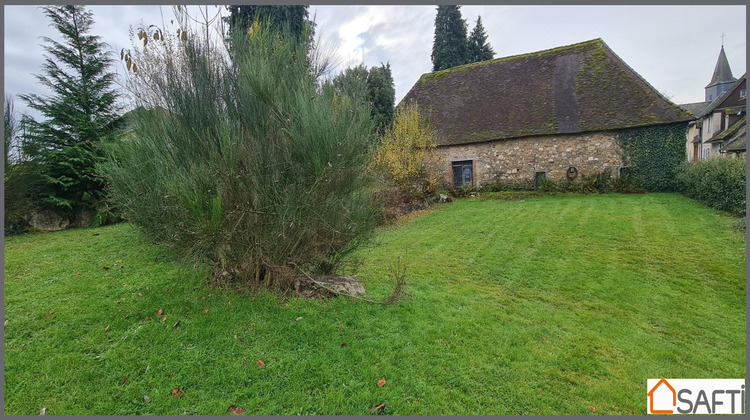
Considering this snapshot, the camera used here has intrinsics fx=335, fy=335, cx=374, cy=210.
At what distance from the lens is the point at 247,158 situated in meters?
3.59

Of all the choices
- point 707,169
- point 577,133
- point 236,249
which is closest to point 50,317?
point 236,249

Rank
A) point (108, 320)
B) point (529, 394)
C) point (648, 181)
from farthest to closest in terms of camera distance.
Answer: point (648, 181) → point (108, 320) → point (529, 394)

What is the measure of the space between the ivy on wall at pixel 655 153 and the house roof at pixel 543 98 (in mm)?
410

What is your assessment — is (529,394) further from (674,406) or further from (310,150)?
(310,150)

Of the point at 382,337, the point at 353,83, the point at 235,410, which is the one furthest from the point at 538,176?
the point at 235,410

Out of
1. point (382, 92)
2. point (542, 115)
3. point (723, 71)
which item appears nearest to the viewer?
point (542, 115)

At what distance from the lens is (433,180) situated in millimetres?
14656

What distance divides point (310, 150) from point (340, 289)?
1.90 metres

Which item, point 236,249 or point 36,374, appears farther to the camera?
point 236,249

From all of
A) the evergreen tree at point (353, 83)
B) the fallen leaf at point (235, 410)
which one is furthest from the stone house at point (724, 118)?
the fallen leaf at point (235, 410)

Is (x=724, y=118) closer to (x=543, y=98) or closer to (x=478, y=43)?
(x=543, y=98)

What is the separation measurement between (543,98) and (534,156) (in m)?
3.23

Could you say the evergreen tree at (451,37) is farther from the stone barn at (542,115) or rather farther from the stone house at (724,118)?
the stone house at (724,118)

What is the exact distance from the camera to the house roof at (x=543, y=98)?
14.7m
